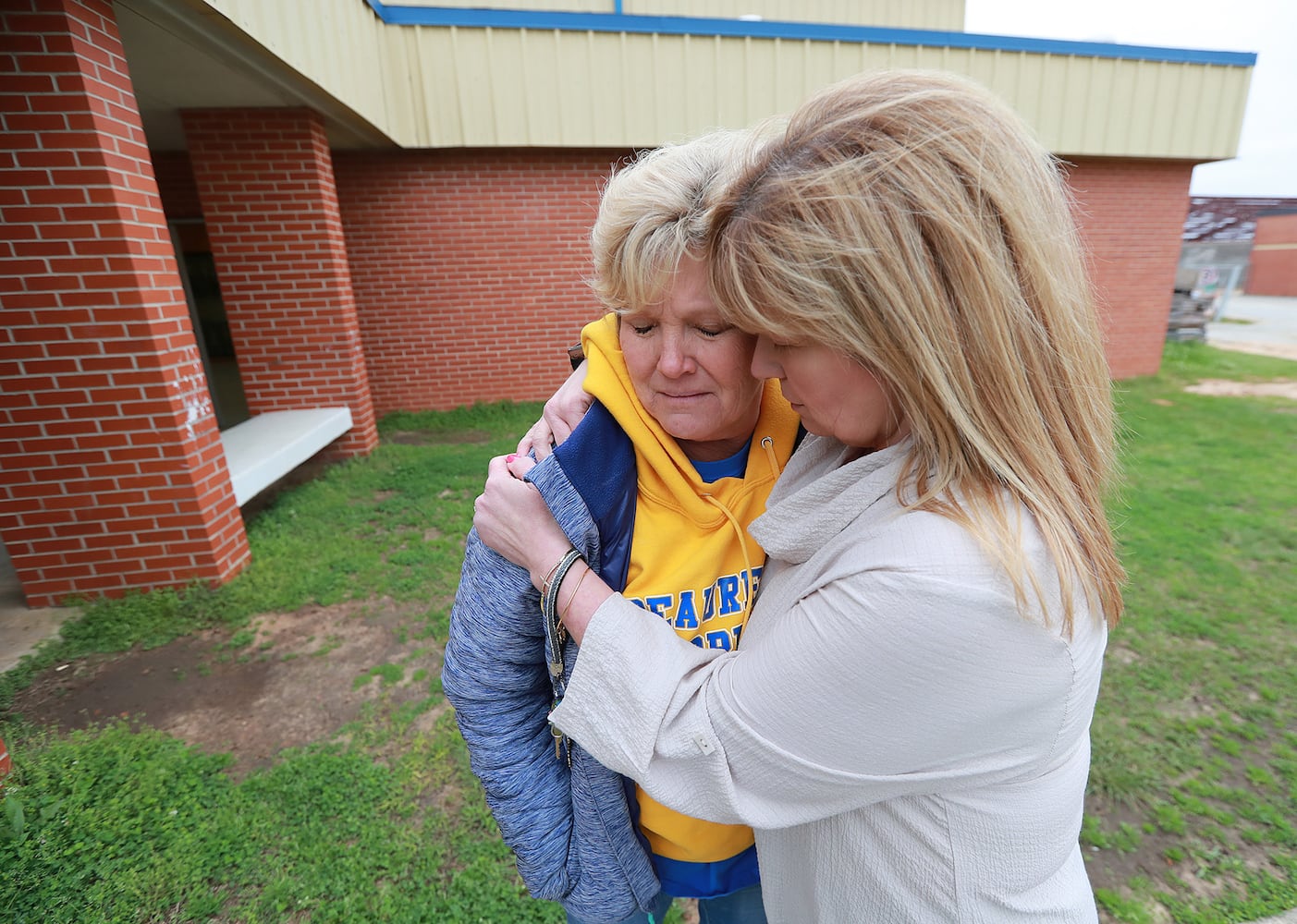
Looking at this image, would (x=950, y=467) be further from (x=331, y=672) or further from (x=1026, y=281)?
(x=331, y=672)

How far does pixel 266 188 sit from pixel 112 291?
2851 millimetres

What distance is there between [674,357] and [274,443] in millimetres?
4910

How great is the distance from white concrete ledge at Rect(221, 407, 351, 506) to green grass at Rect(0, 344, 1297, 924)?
1.51 feet

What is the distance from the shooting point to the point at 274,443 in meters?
5.11

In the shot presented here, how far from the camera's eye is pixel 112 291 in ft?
11.0

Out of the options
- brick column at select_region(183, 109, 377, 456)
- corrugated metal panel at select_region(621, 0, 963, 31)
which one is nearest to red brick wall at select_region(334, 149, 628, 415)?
brick column at select_region(183, 109, 377, 456)

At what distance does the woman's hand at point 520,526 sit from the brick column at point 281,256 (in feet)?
18.8

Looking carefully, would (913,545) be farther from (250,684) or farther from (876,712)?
(250,684)

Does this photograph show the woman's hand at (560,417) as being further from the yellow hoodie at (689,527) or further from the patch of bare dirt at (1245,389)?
the patch of bare dirt at (1245,389)

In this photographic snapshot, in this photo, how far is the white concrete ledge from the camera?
14.8 ft

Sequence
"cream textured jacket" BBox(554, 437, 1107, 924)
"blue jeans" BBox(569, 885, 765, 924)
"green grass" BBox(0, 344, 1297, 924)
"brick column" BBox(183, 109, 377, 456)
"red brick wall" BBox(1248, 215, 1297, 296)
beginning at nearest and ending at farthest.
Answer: "cream textured jacket" BBox(554, 437, 1107, 924), "blue jeans" BBox(569, 885, 765, 924), "green grass" BBox(0, 344, 1297, 924), "brick column" BBox(183, 109, 377, 456), "red brick wall" BBox(1248, 215, 1297, 296)

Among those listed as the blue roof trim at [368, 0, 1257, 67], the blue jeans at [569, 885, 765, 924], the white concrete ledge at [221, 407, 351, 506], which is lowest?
the blue jeans at [569, 885, 765, 924]

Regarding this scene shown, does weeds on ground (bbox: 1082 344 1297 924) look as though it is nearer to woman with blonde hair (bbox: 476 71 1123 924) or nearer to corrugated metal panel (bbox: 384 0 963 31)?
woman with blonde hair (bbox: 476 71 1123 924)

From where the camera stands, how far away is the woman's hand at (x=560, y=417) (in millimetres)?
1362
